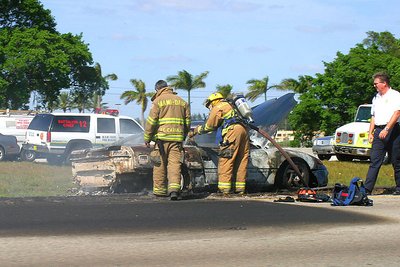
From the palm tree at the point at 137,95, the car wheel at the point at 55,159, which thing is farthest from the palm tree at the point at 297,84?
the car wheel at the point at 55,159

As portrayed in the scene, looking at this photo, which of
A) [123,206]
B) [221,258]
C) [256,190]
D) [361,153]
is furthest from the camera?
[361,153]

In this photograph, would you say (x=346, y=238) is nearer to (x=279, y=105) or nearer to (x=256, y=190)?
(x=256, y=190)

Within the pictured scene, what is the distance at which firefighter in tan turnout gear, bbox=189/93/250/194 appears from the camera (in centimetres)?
1091

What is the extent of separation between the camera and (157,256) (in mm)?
→ 6121

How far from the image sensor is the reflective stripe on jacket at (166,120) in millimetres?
10477

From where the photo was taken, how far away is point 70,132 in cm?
2464

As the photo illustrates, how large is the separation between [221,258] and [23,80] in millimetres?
46179

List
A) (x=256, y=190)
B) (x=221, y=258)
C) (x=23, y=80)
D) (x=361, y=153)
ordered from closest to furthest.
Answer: (x=221, y=258)
(x=256, y=190)
(x=361, y=153)
(x=23, y=80)

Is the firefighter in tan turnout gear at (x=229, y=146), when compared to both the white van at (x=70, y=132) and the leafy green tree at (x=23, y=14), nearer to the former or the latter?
the white van at (x=70, y=132)

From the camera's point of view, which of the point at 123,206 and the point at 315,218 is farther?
the point at 123,206

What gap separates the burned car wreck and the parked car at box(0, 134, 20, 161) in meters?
15.5

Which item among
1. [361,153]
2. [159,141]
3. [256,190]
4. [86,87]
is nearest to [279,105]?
[256,190]

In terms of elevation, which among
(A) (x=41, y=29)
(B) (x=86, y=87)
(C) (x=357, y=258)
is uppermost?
(A) (x=41, y=29)

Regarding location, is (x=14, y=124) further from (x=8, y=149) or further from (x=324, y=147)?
(x=324, y=147)
